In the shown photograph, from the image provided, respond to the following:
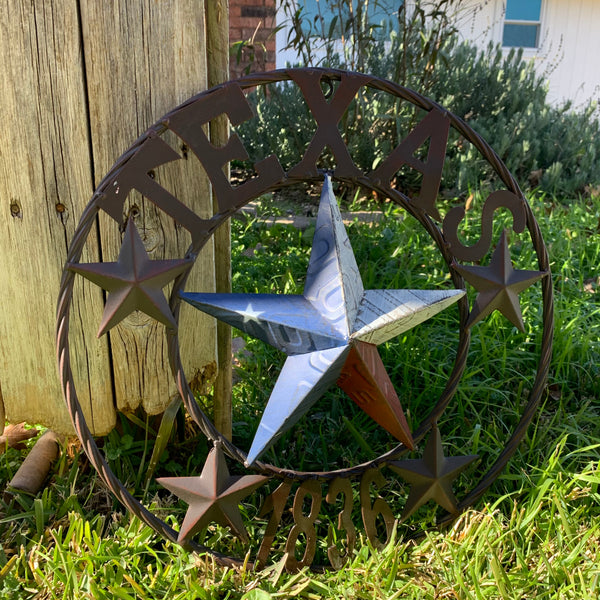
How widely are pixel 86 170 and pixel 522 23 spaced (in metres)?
7.71

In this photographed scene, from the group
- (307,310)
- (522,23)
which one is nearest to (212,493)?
(307,310)

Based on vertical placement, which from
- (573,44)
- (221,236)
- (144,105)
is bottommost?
(221,236)

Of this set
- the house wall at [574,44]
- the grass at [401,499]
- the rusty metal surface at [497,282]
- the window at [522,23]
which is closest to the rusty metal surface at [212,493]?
the grass at [401,499]

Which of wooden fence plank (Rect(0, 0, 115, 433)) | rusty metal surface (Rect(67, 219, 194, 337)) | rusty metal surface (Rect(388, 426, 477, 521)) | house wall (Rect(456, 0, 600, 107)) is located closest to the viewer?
rusty metal surface (Rect(67, 219, 194, 337))

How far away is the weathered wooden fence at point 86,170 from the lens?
1.54m

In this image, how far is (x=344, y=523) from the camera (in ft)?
5.47

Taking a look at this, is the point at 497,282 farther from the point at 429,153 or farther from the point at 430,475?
the point at 430,475

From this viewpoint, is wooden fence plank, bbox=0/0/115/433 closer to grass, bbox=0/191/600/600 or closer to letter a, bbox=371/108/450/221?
grass, bbox=0/191/600/600

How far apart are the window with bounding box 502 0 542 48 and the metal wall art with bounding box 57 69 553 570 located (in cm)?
714

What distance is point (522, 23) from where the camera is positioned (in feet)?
25.7

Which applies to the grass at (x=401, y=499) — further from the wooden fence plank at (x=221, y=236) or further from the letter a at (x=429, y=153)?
the letter a at (x=429, y=153)

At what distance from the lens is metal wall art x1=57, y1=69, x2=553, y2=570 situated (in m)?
1.50

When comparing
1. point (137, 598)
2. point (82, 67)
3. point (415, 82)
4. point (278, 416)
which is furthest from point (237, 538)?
point (415, 82)

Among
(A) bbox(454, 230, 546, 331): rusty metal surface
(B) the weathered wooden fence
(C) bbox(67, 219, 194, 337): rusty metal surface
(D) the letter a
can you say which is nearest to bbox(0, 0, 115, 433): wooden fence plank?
(B) the weathered wooden fence
